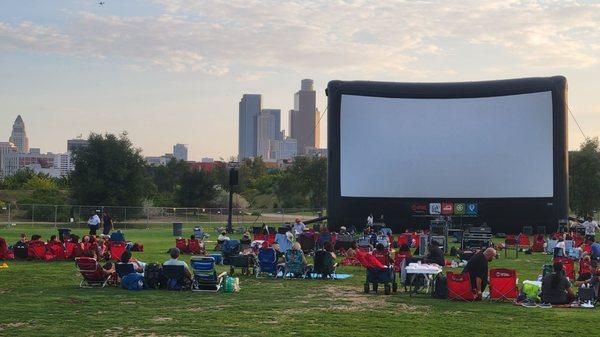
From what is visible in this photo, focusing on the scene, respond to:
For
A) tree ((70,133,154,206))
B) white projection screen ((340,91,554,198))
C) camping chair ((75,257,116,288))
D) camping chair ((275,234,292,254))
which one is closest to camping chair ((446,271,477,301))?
camping chair ((75,257,116,288))

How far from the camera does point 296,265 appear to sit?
16203 millimetres

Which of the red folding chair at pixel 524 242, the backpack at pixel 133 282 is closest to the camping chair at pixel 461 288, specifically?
the backpack at pixel 133 282

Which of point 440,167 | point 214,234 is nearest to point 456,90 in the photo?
point 440,167

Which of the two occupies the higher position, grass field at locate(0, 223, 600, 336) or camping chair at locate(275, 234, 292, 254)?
camping chair at locate(275, 234, 292, 254)

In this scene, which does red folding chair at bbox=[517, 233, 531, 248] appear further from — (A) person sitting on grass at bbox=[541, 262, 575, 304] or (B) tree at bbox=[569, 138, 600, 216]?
(B) tree at bbox=[569, 138, 600, 216]

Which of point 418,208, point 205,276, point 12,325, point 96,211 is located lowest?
point 12,325

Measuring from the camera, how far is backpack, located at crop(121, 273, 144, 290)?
13.7m

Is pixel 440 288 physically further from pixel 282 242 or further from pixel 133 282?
pixel 282 242

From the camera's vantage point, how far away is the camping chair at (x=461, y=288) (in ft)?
42.3

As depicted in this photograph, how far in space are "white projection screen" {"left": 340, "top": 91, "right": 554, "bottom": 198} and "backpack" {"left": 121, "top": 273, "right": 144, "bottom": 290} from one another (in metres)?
22.9

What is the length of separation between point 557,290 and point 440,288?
1.87m

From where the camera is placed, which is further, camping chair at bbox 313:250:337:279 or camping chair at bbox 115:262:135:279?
camping chair at bbox 313:250:337:279

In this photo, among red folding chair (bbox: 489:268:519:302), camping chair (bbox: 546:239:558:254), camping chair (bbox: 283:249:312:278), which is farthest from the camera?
camping chair (bbox: 546:239:558:254)

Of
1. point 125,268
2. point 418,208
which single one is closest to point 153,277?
point 125,268
